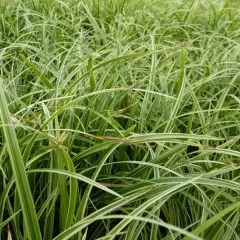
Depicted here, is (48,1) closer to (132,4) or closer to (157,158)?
(132,4)

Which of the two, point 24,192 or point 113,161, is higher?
point 24,192

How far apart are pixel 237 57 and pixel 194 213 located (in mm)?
988

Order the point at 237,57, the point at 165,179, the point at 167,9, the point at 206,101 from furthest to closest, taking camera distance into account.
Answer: the point at 167,9, the point at 237,57, the point at 206,101, the point at 165,179

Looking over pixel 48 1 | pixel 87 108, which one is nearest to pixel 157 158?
pixel 87 108

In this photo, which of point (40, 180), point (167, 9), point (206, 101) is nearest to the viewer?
point (40, 180)

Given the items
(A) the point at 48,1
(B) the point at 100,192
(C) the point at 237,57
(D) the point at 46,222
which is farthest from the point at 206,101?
(A) the point at 48,1

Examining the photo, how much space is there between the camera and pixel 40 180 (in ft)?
2.89

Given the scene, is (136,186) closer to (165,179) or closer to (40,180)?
(165,179)

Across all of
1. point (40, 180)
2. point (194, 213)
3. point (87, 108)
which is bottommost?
point (194, 213)

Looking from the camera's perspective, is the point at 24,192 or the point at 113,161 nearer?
the point at 24,192

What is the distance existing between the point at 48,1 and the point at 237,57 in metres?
1.09

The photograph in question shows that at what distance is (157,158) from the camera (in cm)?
86

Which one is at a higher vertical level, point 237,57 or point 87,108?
point 87,108

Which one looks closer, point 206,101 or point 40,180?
point 40,180
